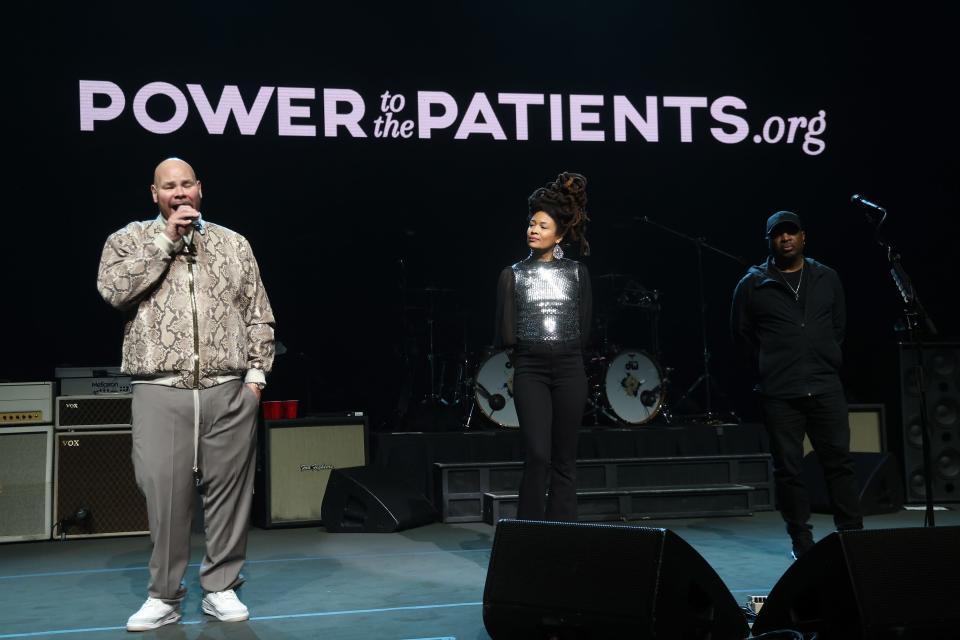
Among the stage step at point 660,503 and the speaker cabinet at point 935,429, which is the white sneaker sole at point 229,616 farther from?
the speaker cabinet at point 935,429

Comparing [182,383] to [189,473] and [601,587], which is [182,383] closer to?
[189,473]

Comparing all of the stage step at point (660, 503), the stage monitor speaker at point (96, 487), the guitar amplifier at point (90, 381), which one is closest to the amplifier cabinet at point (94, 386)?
the guitar amplifier at point (90, 381)

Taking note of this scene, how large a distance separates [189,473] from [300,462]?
2.98 m

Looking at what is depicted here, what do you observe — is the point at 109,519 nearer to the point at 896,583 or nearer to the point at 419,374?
the point at 419,374

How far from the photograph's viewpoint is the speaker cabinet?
6945 mm

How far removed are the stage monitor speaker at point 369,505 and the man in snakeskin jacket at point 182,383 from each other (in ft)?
7.65

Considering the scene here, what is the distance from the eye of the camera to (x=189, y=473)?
367 centimetres

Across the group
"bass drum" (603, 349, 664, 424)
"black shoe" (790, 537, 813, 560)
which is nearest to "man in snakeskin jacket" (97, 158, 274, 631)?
"black shoe" (790, 537, 813, 560)

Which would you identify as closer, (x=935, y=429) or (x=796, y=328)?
(x=796, y=328)

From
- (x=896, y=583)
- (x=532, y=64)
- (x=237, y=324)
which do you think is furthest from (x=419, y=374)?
(x=896, y=583)

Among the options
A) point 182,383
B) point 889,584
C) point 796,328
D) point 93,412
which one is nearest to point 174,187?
point 182,383

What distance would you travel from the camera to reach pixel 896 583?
2383 mm

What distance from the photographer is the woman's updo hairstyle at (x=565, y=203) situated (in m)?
4.41

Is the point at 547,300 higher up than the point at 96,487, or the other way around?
the point at 547,300
